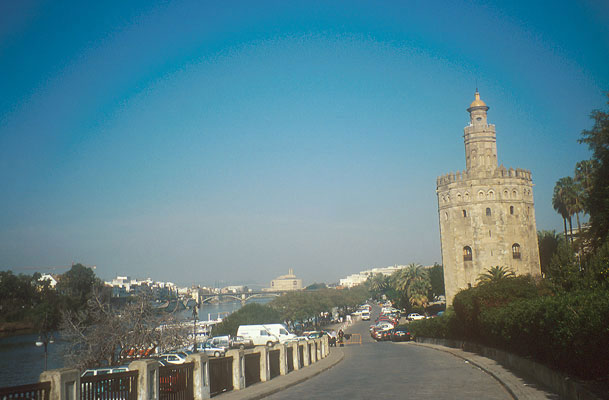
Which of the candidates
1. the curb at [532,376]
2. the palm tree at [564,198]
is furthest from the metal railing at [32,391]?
the palm tree at [564,198]

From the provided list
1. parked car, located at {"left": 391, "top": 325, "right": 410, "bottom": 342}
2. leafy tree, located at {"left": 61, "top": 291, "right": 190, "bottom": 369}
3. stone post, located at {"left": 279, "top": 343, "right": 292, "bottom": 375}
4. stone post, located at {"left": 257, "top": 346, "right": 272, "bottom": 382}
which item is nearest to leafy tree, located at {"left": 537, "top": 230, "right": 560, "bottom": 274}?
parked car, located at {"left": 391, "top": 325, "right": 410, "bottom": 342}

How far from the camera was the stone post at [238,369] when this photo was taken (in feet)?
54.9

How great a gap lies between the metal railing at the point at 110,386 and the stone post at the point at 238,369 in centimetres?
503

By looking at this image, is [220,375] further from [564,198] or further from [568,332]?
[564,198]

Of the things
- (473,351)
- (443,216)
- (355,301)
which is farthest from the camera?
(355,301)

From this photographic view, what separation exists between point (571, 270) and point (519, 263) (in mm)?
41124

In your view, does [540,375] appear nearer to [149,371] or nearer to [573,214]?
[149,371]

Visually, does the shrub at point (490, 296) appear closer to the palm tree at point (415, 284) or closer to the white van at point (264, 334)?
the white van at point (264, 334)

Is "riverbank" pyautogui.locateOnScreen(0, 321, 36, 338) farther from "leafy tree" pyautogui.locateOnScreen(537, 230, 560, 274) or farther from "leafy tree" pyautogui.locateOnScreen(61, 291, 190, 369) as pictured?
"leafy tree" pyautogui.locateOnScreen(537, 230, 560, 274)

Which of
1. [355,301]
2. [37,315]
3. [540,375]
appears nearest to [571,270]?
[540,375]

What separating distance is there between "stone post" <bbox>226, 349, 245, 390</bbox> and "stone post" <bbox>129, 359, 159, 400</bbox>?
4381 millimetres

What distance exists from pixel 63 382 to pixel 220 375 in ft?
21.8

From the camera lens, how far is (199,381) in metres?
14.4

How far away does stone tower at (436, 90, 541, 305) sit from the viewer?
5797cm
